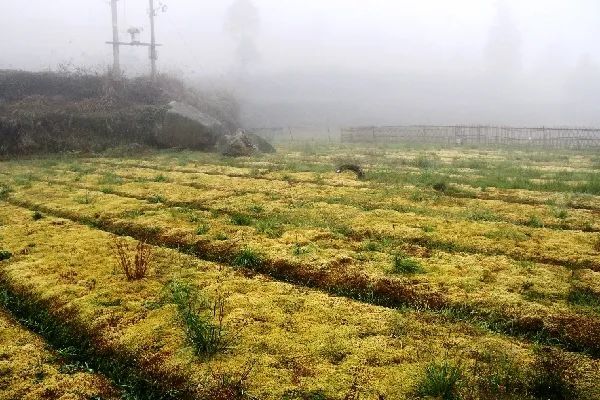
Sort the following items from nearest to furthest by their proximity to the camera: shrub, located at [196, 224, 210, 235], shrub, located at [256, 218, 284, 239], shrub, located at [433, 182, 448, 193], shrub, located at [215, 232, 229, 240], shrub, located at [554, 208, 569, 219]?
1. shrub, located at [215, 232, 229, 240]
2. shrub, located at [256, 218, 284, 239]
3. shrub, located at [196, 224, 210, 235]
4. shrub, located at [554, 208, 569, 219]
5. shrub, located at [433, 182, 448, 193]

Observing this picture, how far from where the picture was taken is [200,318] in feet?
21.1

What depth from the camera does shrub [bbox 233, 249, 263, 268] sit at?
8.82 meters

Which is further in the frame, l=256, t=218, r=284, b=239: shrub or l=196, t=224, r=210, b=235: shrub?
l=196, t=224, r=210, b=235: shrub

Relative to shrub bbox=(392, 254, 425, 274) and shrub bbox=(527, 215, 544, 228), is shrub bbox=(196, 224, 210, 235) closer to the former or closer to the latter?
shrub bbox=(392, 254, 425, 274)

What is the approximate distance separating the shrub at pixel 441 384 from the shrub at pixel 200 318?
7.90ft

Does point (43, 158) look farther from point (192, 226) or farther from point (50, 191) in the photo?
point (192, 226)

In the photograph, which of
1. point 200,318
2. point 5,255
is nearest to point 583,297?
point 200,318

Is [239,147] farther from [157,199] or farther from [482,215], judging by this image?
[482,215]

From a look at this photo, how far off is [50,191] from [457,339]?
1541 centimetres

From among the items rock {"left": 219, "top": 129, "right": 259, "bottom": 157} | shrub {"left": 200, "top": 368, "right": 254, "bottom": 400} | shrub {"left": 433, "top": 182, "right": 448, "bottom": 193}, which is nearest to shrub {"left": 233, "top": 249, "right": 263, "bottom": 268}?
shrub {"left": 200, "top": 368, "right": 254, "bottom": 400}

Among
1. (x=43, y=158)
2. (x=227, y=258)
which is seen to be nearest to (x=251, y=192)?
(x=227, y=258)

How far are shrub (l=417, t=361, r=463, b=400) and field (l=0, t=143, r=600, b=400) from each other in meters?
0.02

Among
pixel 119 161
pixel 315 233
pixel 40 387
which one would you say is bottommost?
pixel 40 387

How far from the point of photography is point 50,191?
1644 cm
